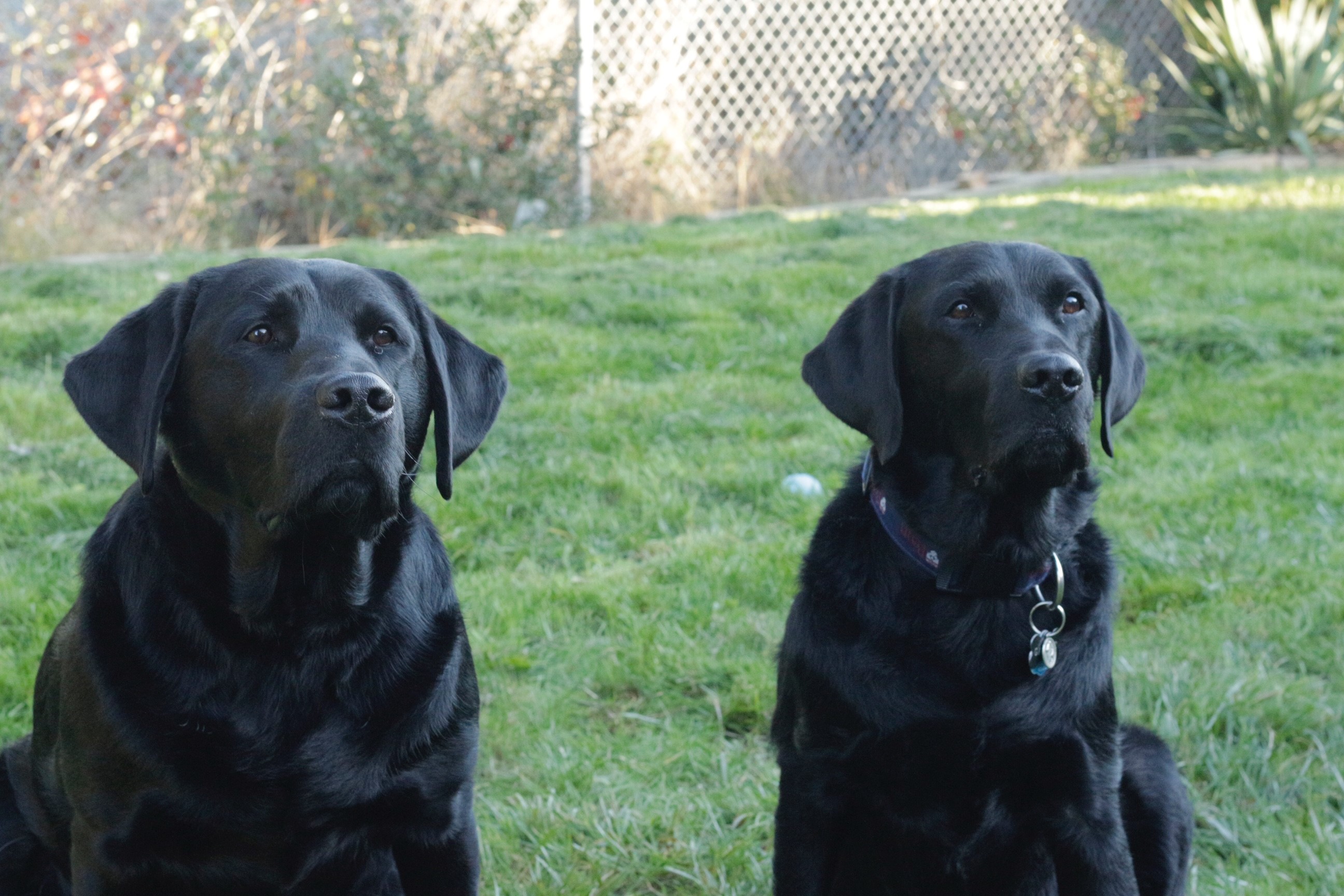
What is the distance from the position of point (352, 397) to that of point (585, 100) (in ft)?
25.6

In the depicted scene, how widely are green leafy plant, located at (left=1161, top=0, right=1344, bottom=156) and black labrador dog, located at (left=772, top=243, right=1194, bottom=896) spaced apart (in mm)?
9448

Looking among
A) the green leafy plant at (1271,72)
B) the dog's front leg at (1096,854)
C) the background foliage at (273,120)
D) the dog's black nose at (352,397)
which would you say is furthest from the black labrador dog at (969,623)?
the green leafy plant at (1271,72)

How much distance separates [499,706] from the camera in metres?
3.59

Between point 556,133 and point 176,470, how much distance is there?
768cm

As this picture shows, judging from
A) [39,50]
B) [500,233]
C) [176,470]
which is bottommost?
[500,233]

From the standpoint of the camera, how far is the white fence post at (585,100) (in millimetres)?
9594

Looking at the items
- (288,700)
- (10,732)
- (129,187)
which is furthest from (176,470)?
(129,187)

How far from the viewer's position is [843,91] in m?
11.5

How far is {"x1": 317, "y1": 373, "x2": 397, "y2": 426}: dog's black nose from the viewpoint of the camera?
7.43 feet

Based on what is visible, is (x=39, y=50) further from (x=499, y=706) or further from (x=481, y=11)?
(x=499, y=706)

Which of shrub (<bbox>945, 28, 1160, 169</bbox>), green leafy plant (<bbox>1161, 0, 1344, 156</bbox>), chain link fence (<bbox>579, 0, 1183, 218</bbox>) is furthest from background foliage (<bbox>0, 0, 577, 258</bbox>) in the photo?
green leafy plant (<bbox>1161, 0, 1344, 156</bbox>)

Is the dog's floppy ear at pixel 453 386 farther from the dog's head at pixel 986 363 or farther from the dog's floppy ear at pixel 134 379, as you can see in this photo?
the dog's head at pixel 986 363

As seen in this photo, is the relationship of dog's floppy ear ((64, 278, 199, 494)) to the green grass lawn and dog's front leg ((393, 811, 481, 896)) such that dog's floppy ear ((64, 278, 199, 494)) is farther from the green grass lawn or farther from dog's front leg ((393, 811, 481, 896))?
the green grass lawn

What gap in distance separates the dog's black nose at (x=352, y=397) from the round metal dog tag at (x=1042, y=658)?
1.29m
